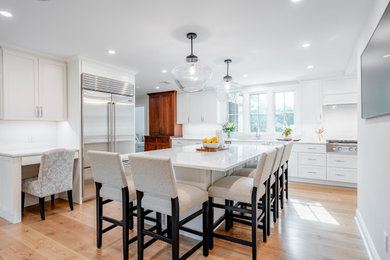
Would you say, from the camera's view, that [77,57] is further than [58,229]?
Yes

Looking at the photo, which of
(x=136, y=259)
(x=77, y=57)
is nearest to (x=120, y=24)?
(x=77, y=57)

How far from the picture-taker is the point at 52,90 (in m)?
3.57

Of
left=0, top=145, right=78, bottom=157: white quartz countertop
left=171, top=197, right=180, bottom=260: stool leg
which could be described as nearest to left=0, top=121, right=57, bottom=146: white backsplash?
left=0, top=145, right=78, bottom=157: white quartz countertop

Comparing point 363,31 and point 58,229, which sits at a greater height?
point 363,31

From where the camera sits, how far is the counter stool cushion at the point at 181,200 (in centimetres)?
171

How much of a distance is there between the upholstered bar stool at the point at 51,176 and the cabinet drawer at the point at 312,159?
4.40 metres

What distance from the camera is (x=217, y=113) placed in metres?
6.25

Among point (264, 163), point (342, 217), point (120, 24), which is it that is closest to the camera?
point (264, 163)

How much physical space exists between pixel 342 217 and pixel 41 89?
189 inches

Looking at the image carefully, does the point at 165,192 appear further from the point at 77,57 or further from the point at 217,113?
the point at 217,113

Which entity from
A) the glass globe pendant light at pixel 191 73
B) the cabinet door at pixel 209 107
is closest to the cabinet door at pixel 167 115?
the cabinet door at pixel 209 107

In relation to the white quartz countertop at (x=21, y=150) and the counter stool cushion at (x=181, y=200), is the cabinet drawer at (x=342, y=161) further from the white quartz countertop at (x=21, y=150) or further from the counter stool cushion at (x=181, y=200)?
the white quartz countertop at (x=21, y=150)

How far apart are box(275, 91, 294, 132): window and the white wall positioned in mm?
3107

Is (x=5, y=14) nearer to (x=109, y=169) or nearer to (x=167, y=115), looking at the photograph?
(x=109, y=169)
